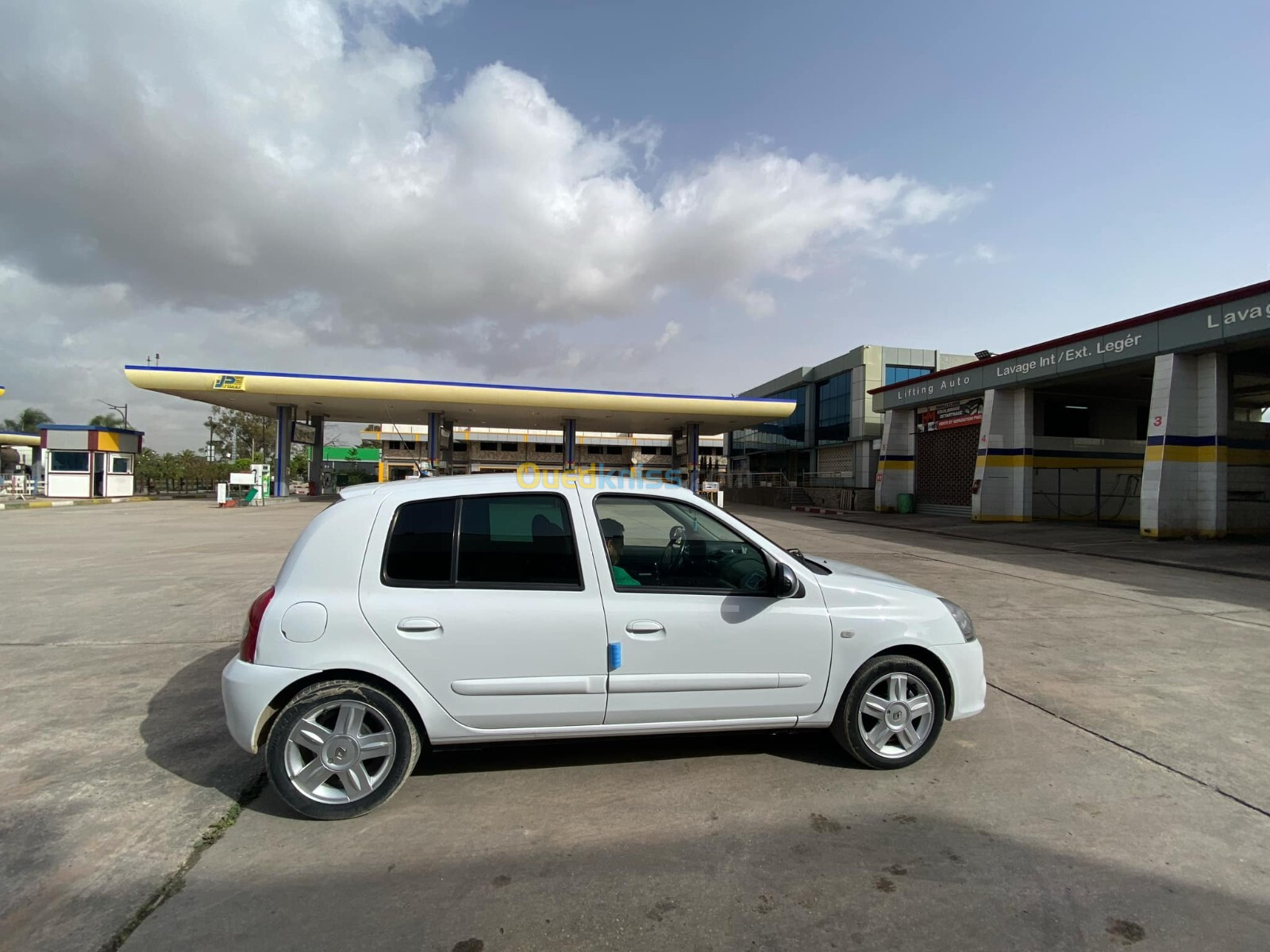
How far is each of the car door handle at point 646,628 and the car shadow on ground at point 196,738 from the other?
219 centimetres

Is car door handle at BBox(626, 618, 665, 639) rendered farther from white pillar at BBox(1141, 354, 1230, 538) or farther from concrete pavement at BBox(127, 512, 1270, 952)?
white pillar at BBox(1141, 354, 1230, 538)

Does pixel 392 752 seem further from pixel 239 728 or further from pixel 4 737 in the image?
pixel 4 737

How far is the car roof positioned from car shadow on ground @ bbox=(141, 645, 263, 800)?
1618mm

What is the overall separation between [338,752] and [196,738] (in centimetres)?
155

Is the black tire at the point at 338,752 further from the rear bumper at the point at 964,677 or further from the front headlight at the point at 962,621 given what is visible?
the front headlight at the point at 962,621

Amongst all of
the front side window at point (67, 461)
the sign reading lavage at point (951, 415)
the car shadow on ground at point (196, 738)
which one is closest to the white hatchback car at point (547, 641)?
the car shadow on ground at point (196, 738)

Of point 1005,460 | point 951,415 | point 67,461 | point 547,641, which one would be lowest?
point 547,641

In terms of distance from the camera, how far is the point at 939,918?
233 cm

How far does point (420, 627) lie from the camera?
3.02 m

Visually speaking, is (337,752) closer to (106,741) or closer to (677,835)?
(677,835)

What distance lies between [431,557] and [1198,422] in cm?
2094

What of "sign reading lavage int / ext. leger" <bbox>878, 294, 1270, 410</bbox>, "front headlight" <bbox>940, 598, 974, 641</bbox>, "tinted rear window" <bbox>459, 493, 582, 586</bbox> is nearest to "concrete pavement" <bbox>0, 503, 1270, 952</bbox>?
"front headlight" <bbox>940, 598, 974, 641</bbox>

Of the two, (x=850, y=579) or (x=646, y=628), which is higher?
(x=850, y=579)

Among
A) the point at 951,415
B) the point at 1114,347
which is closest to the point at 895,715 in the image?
the point at 1114,347
